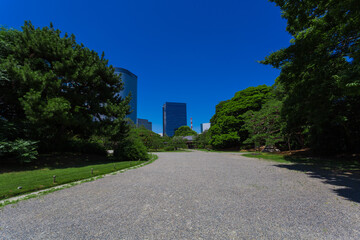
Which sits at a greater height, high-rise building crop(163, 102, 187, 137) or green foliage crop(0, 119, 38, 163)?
high-rise building crop(163, 102, 187, 137)

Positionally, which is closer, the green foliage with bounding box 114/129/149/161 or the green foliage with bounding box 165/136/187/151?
the green foliage with bounding box 114/129/149/161

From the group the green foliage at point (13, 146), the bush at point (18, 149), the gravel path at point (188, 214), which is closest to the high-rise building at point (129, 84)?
the green foliage at point (13, 146)

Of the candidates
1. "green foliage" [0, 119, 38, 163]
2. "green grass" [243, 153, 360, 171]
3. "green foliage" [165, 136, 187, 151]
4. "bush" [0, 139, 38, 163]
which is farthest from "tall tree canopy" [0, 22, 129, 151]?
"green foliage" [165, 136, 187, 151]

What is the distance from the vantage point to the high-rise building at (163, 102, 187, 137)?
135 meters

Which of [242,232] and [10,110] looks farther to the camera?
[10,110]

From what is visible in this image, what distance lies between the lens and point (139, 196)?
169 inches

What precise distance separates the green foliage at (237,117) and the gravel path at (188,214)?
24549mm

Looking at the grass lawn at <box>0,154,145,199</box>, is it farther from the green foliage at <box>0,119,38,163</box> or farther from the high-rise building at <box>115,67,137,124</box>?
the high-rise building at <box>115,67,137,124</box>

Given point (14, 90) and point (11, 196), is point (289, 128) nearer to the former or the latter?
point (11, 196)

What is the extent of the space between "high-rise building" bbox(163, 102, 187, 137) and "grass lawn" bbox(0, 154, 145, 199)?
122 m

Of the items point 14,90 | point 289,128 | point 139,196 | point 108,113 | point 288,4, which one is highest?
point 288,4

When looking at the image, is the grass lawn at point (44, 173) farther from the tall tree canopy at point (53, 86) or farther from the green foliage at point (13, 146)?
the tall tree canopy at point (53, 86)

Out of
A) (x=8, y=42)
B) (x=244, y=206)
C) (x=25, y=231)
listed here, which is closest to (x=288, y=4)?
(x=244, y=206)

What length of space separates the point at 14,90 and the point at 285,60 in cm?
1828
